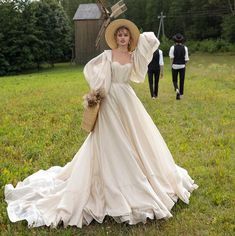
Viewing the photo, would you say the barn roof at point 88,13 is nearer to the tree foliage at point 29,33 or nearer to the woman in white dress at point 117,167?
the tree foliage at point 29,33

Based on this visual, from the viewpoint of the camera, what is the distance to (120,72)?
5664mm

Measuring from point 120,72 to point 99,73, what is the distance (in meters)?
0.27

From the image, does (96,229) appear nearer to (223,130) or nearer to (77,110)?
(223,130)

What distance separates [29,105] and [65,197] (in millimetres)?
10550

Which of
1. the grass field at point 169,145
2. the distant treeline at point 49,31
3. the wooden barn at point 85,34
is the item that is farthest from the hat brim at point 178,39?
the wooden barn at point 85,34

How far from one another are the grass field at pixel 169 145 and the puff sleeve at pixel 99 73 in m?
1.60

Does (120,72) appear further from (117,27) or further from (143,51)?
(117,27)

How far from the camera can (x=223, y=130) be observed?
34.3ft

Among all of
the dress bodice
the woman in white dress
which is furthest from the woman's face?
the dress bodice

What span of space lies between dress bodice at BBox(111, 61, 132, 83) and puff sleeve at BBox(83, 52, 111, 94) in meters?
0.07

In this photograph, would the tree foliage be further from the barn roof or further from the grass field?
the grass field

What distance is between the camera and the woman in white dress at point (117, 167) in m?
5.30

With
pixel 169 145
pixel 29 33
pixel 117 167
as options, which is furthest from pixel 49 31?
pixel 117 167

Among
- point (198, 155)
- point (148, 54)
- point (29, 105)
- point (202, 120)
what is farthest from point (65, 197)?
point (29, 105)
